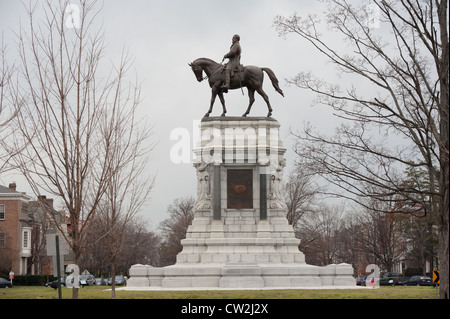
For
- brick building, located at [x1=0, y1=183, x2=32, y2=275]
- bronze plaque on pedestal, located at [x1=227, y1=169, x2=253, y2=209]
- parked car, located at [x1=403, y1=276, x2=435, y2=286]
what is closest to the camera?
bronze plaque on pedestal, located at [x1=227, y1=169, x2=253, y2=209]

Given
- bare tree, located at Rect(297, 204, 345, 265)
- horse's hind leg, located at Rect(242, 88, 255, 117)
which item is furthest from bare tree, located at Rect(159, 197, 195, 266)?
horse's hind leg, located at Rect(242, 88, 255, 117)

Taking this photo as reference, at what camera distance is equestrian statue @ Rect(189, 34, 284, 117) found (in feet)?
A: 116

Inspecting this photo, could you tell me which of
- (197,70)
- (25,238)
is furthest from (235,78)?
(25,238)

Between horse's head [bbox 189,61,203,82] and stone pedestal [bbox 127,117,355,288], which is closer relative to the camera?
stone pedestal [bbox 127,117,355,288]

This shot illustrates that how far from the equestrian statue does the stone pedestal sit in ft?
5.09

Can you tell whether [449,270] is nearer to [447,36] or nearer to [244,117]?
[447,36]

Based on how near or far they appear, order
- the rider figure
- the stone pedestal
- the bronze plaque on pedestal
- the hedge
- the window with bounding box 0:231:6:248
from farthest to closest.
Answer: the window with bounding box 0:231:6:248 → the hedge → the rider figure → the bronze plaque on pedestal → the stone pedestal

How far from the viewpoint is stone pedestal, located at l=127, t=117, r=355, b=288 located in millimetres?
31438

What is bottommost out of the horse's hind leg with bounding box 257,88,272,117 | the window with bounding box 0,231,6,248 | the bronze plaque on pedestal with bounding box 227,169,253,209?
the window with bounding box 0,231,6,248

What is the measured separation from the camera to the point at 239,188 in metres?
34.6

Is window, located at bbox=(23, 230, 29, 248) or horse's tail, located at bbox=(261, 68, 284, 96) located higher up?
horse's tail, located at bbox=(261, 68, 284, 96)

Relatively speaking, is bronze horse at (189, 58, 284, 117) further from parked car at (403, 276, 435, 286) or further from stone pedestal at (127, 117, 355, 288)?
parked car at (403, 276, 435, 286)

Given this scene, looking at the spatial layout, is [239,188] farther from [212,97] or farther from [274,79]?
[274,79]
